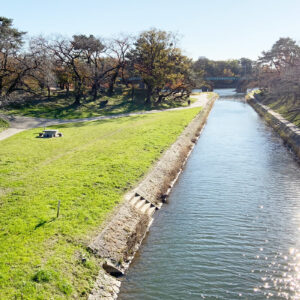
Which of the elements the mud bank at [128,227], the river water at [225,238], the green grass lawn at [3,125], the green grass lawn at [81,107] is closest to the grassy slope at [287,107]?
the river water at [225,238]

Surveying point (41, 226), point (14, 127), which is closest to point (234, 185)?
point (41, 226)

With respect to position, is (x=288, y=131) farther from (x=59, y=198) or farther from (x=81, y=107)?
(x=81, y=107)

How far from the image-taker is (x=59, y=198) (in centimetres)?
1559

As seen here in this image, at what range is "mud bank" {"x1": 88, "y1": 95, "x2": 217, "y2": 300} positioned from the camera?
37.2 ft

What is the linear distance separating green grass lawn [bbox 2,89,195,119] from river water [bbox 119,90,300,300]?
27.1 m

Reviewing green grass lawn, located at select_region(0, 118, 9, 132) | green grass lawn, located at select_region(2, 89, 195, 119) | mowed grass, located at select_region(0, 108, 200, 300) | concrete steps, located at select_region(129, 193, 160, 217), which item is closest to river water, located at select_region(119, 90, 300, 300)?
concrete steps, located at select_region(129, 193, 160, 217)

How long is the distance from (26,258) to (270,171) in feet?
68.1

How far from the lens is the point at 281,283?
37.6 feet

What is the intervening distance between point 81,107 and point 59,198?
38723mm

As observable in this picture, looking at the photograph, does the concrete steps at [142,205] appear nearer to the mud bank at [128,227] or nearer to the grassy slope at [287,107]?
the mud bank at [128,227]

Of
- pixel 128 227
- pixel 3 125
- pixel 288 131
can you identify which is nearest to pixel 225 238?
pixel 128 227

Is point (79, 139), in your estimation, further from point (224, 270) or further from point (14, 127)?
point (224, 270)

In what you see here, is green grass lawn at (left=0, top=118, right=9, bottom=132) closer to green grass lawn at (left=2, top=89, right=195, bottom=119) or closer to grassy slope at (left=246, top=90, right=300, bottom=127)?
green grass lawn at (left=2, top=89, right=195, bottom=119)

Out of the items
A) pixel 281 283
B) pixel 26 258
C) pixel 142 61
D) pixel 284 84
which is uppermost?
pixel 142 61
